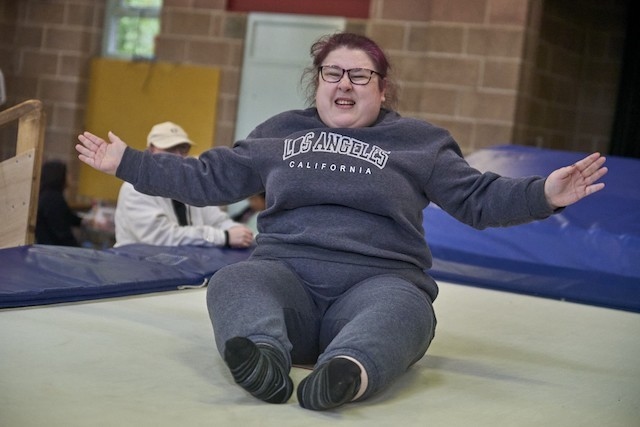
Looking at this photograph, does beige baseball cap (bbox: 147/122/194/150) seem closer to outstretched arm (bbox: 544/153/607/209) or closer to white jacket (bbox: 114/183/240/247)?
white jacket (bbox: 114/183/240/247)

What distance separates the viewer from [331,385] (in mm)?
1808

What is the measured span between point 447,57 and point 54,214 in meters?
2.59

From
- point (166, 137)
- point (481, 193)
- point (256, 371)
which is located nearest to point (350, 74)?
point (481, 193)

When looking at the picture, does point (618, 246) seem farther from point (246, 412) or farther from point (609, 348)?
point (246, 412)

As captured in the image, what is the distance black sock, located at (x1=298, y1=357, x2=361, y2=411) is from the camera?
181 cm

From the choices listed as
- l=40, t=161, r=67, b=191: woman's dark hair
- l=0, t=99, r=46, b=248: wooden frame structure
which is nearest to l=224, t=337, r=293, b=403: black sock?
l=0, t=99, r=46, b=248: wooden frame structure

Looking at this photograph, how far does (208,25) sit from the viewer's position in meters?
7.41

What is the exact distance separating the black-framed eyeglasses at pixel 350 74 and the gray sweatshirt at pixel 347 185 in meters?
0.11

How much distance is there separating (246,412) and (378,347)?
0.93 feet

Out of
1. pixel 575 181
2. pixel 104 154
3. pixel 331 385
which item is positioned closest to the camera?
pixel 331 385

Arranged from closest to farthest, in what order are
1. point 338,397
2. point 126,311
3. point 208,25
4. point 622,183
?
point 338,397, point 126,311, point 622,183, point 208,25

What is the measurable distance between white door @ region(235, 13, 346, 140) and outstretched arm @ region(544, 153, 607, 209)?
16.4ft

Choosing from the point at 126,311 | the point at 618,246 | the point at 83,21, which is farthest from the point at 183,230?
the point at 83,21

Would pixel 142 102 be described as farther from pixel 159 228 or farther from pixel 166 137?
pixel 159 228
